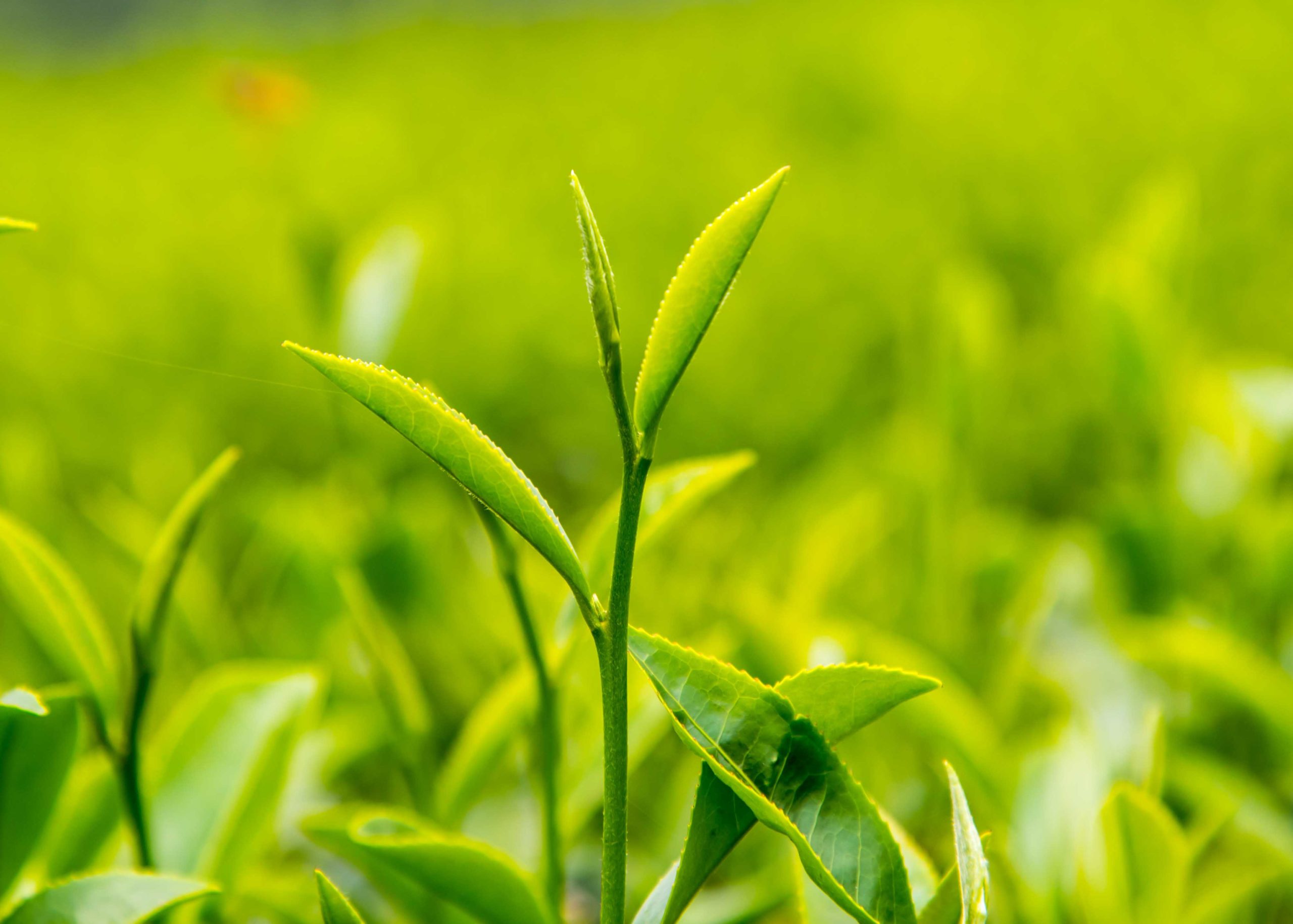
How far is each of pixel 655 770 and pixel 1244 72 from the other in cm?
177

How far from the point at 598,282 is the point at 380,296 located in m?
0.45

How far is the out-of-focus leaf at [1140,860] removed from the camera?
43cm

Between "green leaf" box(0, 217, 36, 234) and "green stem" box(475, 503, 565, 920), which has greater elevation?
Result: "green leaf" box(0, 217, 36, 234)

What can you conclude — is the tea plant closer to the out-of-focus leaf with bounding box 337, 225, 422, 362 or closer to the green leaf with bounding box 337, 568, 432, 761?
the green leaf with bounding box 337, 568, 432, 761

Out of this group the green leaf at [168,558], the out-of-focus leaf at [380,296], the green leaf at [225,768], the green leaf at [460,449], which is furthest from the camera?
the out-of-focus leaf at [380,296]

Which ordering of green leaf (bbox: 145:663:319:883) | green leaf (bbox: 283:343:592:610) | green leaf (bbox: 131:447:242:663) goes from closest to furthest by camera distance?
green leaf (bbox: 283:343:592:610) < green leaf (bbox: 131:447:242:663) < green leaf (bbox: 145:663:319:883)

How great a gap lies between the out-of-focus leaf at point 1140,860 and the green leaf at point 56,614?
391mm

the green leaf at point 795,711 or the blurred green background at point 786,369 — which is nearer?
the green leaf at point 795,711

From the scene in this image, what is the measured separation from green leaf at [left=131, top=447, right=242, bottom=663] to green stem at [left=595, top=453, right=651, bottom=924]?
172 millimetres

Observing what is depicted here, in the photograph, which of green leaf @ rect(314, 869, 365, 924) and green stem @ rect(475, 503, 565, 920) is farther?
green stem @ rect(475, 503, 565, 920)

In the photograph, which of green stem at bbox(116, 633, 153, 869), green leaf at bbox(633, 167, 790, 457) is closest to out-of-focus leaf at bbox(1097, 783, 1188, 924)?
green leaf at bbox(633, 167, 790, 457)

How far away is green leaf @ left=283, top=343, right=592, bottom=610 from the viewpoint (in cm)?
26

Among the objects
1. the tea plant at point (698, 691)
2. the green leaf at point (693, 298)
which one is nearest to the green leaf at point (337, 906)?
the tea plant at point (698, 691)

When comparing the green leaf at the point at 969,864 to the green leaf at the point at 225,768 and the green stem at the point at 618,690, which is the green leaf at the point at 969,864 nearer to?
the green stem at the point at 618,690
